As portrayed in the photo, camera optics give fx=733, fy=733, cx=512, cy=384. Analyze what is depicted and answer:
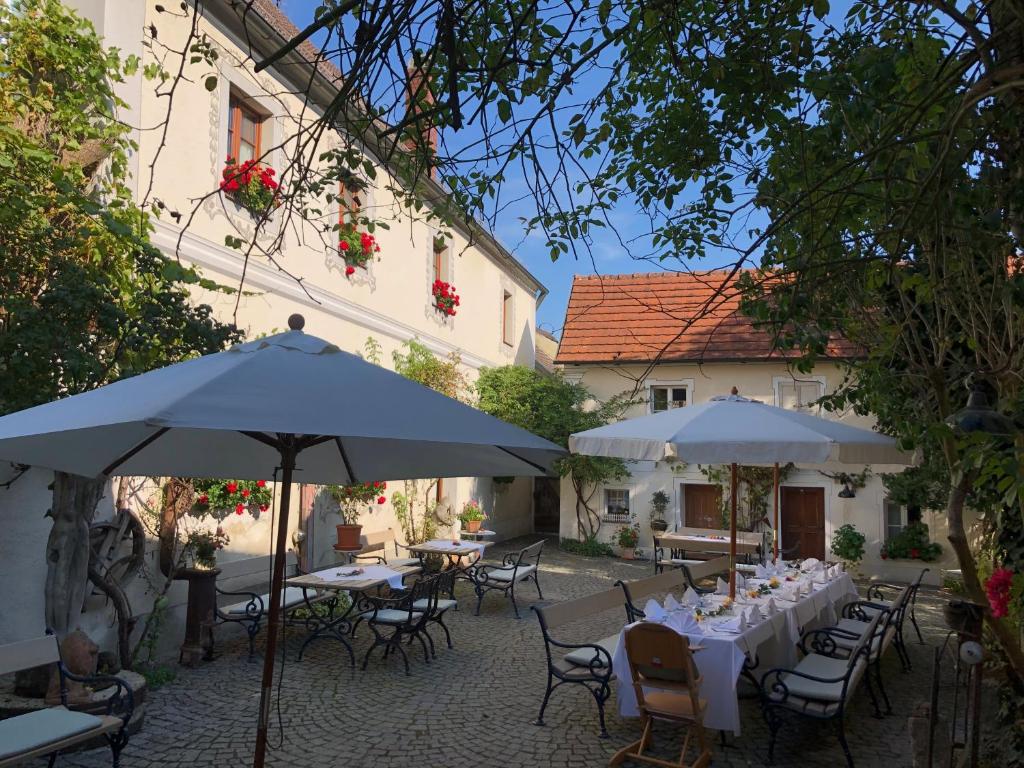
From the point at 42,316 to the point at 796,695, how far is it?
19.5 ft

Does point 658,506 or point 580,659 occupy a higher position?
point 658,506

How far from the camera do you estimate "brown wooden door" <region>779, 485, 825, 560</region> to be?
15.6 metres

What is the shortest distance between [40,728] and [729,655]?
4364 millimetres

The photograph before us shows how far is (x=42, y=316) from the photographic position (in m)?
5.06

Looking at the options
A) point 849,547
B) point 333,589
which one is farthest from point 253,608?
point 849,547

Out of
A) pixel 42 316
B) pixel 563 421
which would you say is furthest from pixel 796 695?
pixel 563 421

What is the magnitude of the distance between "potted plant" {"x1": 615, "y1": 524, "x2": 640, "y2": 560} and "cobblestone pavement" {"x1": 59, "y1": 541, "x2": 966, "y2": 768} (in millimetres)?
8392

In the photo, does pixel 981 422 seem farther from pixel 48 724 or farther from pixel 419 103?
pixel 48 724

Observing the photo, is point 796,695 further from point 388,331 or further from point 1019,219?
point 388,331

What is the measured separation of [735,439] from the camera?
Answer: 6094mm

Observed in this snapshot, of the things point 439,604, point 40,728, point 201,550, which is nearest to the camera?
point 40,728

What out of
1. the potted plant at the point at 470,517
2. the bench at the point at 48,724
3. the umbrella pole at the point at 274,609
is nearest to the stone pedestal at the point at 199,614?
the bench at the point at 48,724

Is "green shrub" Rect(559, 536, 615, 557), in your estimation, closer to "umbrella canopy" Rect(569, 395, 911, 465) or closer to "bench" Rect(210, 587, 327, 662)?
"bench" Rect(210, 587, 327, 662)

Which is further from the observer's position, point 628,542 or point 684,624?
point 628,542
